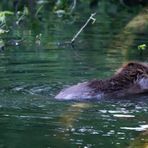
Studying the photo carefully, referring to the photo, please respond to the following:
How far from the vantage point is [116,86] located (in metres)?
11.0

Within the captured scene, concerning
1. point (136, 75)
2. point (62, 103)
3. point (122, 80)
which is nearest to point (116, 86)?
point (122, 80)

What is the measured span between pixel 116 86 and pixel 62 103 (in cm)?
105

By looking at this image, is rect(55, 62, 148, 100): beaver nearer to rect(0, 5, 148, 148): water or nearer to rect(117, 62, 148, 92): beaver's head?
rect(117, 62, 148, 92): beaver's head

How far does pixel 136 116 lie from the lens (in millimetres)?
9609

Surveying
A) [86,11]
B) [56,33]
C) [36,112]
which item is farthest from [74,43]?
[86,11]

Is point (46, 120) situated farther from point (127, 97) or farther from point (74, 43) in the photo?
point (74, 43)

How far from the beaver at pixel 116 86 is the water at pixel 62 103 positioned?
0.70 feet

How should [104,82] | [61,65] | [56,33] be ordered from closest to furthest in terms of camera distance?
[104,82]
[61,65]
[56,33]

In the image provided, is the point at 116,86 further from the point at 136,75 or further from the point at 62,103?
the point at 62,103

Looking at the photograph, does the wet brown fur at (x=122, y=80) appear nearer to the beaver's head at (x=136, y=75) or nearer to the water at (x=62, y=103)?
the beaver's head at (x=136, y=75)

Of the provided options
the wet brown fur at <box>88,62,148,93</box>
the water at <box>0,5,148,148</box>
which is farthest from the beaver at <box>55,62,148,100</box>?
the water at <box>0,5,148,148</box>

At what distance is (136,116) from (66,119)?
0.98m

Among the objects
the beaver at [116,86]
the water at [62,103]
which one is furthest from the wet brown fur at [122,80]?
the water at [62,103]

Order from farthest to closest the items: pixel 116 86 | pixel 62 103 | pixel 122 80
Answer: pixel 122 80
pixel 116 86
pixel 62 103
